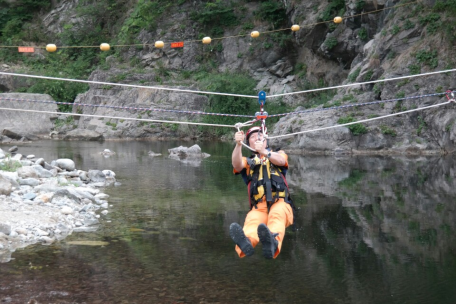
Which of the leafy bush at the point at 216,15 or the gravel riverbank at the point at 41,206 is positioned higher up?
the leafy bush at the point at 216,15

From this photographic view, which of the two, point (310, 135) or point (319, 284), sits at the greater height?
point (310, 135)

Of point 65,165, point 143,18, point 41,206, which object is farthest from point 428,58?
point 143,18

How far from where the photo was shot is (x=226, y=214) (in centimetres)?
1120

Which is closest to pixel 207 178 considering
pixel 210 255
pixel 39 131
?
pixel 210 255

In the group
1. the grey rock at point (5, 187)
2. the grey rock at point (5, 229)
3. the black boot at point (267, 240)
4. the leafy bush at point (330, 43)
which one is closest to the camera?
the black boot at point (267, 240)

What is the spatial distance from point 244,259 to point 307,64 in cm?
2627

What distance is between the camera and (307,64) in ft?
109

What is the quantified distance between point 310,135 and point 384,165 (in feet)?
16.5

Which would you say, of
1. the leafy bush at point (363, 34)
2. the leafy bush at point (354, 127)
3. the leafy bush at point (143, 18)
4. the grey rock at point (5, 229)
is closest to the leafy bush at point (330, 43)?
the leafy bush at point (363, 34)

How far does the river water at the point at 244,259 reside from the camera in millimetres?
6816

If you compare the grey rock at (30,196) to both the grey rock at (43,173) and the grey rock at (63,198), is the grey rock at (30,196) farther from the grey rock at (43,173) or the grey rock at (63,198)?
the grey rock at (43,173)

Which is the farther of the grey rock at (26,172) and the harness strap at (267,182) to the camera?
the grey rock at (26,172)

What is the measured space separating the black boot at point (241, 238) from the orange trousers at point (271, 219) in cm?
13

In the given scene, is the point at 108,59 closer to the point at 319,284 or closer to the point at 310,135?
the point at 310,135
